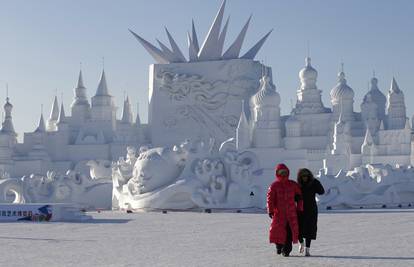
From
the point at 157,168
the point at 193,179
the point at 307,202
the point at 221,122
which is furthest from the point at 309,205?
the point at 221,122

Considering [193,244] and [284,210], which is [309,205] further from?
[193,244]

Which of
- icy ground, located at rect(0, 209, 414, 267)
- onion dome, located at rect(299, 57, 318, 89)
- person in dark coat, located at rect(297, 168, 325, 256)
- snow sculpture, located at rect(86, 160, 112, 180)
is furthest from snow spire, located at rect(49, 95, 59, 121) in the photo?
person in dark coat, located at rect(297, 168, 325, 256)

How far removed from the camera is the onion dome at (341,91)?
158 ft

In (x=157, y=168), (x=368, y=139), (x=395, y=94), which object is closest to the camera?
(x=157, y=168)

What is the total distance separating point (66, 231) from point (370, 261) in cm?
715

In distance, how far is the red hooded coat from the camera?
930 centimetres

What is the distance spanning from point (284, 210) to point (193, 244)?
2.18 m

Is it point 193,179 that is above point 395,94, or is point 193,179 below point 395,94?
below

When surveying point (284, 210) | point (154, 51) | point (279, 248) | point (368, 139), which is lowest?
point (279, 248)

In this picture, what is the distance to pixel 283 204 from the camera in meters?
9.38

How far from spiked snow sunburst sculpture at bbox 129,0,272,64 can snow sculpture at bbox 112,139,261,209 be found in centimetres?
2393

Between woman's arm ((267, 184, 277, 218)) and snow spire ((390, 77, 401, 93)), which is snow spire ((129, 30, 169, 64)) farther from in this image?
woman's arm ((267, 184, 277, 218))

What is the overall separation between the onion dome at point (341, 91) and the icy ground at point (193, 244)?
32.2 meters

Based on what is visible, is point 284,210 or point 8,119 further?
point 8,119
